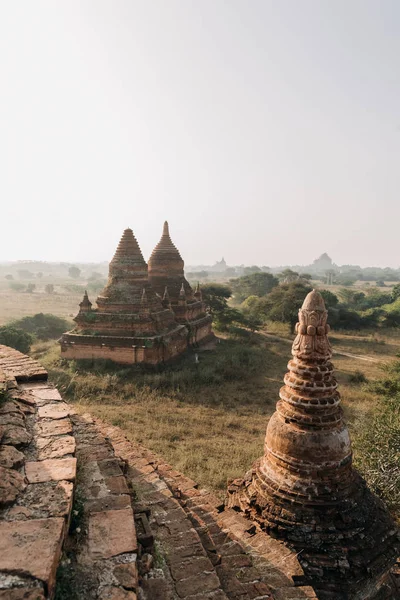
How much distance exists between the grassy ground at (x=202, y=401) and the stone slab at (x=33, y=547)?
229 inches

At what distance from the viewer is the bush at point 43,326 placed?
2658 cm

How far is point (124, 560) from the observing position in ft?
8.65

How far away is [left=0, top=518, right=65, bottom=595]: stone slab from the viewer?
2148 millimetres

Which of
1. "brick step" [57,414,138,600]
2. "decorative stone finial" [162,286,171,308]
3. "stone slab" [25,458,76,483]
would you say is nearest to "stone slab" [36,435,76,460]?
"stone slab" [25,458,76,483]

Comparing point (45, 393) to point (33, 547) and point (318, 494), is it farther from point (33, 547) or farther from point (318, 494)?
point (318, 494)

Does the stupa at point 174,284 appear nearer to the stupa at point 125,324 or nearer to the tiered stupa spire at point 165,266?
the tiered stupa spire at point 165,266

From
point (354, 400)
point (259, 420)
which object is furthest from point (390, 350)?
point (259, 420)

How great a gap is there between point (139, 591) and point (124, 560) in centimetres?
23

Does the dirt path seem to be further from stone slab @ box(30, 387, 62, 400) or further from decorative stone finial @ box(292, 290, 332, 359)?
stone slab @ box(30, 387, 62, 400)

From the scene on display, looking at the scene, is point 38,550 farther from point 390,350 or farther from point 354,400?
point 390,350

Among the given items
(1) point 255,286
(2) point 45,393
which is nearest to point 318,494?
(2) point 45,393

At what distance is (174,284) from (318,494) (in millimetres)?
16186

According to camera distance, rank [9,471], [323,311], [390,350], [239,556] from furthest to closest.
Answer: [390,350], [323,311], [239,556], [9,471]

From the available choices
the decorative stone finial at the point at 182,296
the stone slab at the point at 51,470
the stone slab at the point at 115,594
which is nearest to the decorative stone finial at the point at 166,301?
the decorative stone finial at the point at 182,296
